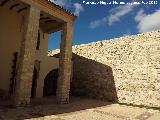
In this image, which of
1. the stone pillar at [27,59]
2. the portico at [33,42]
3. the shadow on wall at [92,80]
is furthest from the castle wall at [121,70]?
the stone pillar at [27,59]

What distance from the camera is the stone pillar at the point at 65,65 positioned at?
12.8 metres

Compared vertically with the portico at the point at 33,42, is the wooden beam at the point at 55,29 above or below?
above

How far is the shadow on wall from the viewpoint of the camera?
16.8 meters

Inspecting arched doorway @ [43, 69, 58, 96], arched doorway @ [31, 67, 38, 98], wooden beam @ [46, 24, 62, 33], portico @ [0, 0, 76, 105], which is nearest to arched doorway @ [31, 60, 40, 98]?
arched doorway @ [31, 67, 38, 98]

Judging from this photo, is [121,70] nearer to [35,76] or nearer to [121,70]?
[121,70]

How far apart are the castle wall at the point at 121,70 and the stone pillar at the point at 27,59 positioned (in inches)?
291

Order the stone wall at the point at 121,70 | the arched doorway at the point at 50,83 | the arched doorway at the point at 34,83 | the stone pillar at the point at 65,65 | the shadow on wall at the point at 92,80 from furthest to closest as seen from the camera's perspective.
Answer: the arched doorway at the point at 50,83 < the shadow on wall at the point at 92,80 < the arched doorway at the point at 34,83 < the stone wall at the point at 121,70 < the stone pillar at the point at 65,65

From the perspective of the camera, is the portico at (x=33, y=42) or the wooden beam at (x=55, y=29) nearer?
the portico at (x=33, y=42)

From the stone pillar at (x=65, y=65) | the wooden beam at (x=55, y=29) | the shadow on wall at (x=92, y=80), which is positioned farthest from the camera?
the shadow on wall at (x=92, y=80)

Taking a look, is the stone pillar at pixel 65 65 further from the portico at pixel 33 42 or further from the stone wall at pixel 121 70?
the stone wall at pixel 121 70

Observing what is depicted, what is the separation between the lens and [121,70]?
16.5 m

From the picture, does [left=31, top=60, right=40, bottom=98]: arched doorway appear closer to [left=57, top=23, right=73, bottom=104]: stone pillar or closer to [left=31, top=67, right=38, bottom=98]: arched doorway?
[left=31, top=67, right=38, bottom=98]: arched doorway

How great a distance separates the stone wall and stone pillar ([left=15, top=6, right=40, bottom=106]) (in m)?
7.40

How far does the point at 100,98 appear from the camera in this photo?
1711 centimetres
